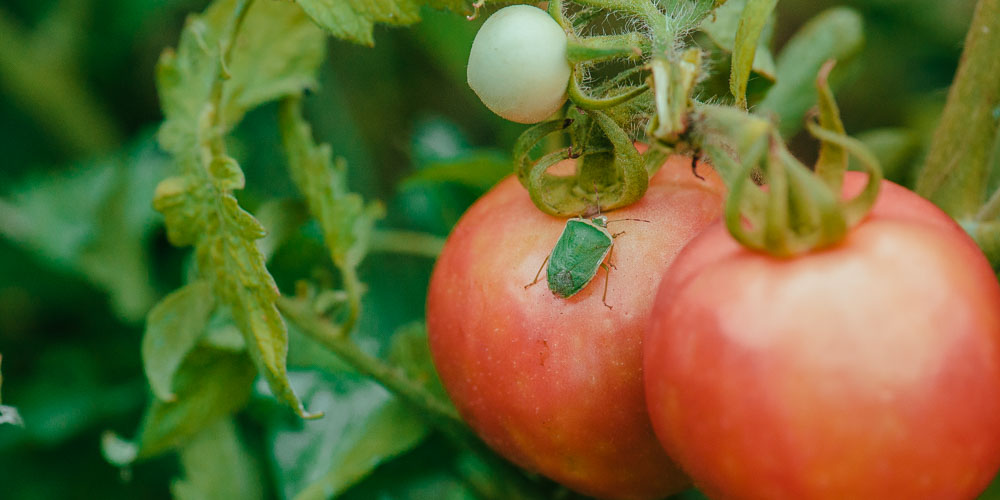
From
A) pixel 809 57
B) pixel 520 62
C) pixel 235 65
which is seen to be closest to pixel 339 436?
pixel 235 65

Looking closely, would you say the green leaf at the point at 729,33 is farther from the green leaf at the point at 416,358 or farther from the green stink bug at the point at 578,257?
the green leaf at the point at 416,358

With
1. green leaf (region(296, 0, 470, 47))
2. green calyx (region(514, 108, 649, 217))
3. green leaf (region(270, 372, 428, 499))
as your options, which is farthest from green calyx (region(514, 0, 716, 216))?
green leaf (region(270, 372, 428, 499))

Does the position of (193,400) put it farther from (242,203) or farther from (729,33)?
(729,33)

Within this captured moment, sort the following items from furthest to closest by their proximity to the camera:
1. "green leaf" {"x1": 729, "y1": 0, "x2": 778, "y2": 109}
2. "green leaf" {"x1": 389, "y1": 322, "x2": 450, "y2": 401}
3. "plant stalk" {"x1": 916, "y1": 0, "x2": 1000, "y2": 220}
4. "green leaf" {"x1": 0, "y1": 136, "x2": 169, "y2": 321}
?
"green leaf" {"x1": 0, "y1": 136, "x2": 169, "y2": 321} < "green leaf" {"x1": 389, "y1": 322, "x2": 450, "y2": 401} < "plant stalk" {"x1": 916, "y1": 0, "x2": 1000, "y2": 220} < "green leaf" {"x1": 729, "y1": 0, "x2": 778, "y2": 109}

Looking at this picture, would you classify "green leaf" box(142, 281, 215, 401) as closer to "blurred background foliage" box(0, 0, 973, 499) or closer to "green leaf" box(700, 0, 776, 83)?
"blurred background foliage" box(0, 0, 973, 499)

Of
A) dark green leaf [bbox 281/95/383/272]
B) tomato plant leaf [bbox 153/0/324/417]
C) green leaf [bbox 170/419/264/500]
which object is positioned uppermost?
tomato plant leaf [bbox 153/0/324/417]

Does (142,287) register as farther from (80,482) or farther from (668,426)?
(668,426)
